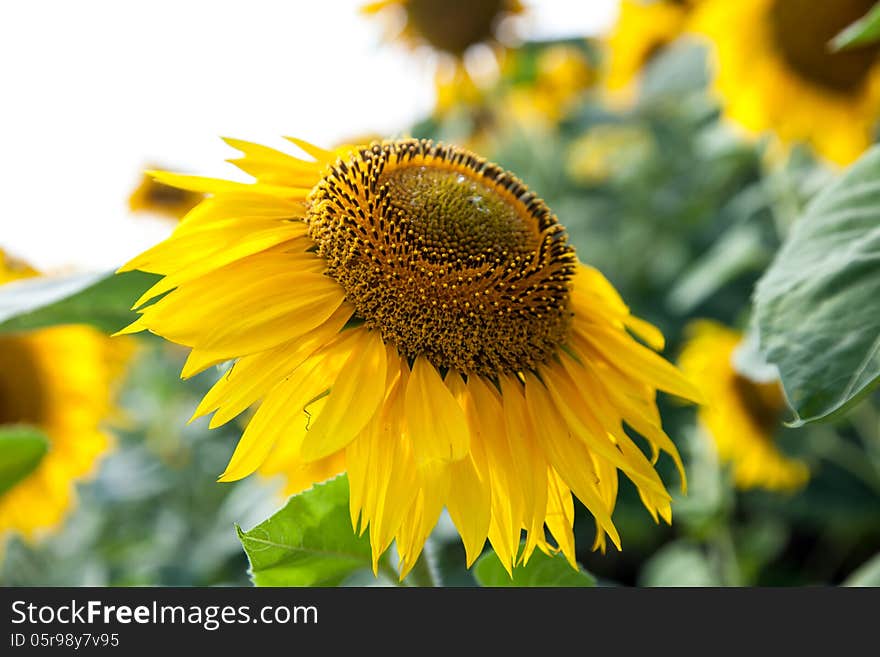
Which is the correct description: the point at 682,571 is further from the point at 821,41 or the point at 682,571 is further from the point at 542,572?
the point at 821,41

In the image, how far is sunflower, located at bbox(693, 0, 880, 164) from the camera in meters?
2.50

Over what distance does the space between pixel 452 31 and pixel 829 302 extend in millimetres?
2891

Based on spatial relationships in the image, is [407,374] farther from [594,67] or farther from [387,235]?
[594,67]

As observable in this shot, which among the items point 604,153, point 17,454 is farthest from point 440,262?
point 604,153

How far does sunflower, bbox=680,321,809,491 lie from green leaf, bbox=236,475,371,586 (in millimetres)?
1873

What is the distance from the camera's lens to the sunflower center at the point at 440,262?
1.05 meters

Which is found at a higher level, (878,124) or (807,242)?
(807,242)

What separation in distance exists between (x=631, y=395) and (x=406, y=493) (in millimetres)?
374

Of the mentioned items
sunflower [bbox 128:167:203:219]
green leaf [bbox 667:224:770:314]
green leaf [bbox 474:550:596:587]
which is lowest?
sunflower [bbox 128:167:203:219]

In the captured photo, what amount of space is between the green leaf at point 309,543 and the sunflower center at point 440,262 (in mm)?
198

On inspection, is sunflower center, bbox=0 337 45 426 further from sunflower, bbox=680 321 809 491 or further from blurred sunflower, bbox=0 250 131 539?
sunflower, bbox=680 321 809 491

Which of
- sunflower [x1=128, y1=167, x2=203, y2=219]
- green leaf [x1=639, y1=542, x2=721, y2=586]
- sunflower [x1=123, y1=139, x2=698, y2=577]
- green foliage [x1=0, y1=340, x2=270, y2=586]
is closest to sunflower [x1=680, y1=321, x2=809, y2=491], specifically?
green leaf [x1=639, y1=542, x2=721, y2=586]
